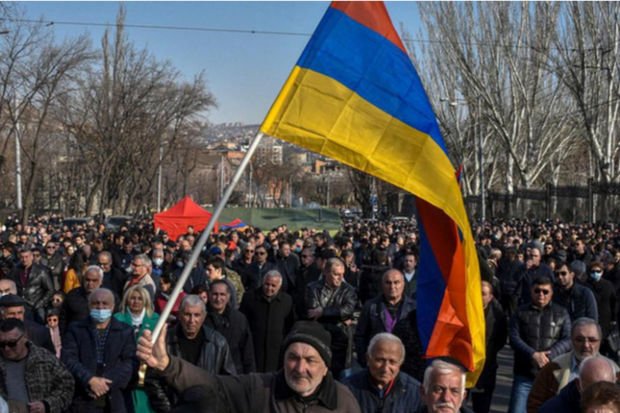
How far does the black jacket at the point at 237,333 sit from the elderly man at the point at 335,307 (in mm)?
980

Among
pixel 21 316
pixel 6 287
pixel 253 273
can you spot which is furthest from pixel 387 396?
pixel 253 273

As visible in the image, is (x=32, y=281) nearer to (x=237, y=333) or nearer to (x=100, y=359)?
(x=237, y=333)

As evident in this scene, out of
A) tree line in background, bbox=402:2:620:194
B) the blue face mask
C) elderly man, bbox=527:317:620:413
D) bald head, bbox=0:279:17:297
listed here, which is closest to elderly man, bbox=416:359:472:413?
elderly man, bbox=527:317:620:413

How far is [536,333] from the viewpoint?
7.47m

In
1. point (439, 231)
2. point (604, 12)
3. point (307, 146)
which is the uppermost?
point (604, 12)

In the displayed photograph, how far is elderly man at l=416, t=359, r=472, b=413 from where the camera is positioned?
4.16 meters

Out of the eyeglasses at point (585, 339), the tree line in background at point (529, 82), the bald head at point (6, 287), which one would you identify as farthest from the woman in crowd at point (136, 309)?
the tree line in background at point (529, 82)

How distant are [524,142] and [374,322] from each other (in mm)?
46343

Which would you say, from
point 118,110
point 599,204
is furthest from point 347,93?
point 118,110

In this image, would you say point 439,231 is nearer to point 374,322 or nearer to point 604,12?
point 374,322

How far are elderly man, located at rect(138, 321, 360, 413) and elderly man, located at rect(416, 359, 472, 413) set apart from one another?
38cm

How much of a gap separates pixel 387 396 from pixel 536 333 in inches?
105

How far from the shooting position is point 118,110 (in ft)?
142

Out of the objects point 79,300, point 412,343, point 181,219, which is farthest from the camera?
point 181,219
